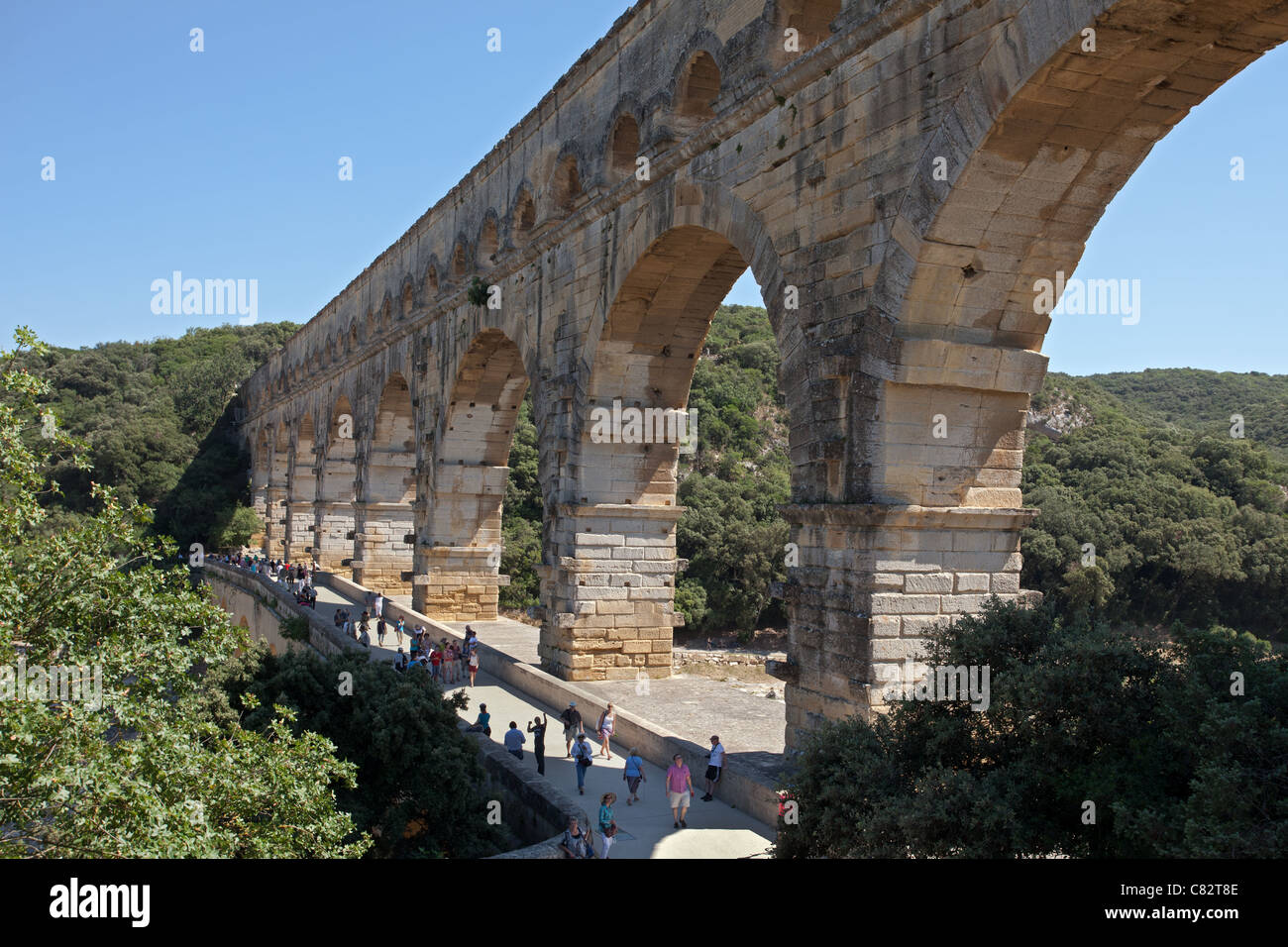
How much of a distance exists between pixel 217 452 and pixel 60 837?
145 feet

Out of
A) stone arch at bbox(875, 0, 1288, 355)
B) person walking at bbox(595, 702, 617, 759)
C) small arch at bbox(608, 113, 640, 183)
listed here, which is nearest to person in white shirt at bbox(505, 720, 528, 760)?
person walking at bbox(595, 702, 617, 759)

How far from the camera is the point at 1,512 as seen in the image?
5816 millimetres

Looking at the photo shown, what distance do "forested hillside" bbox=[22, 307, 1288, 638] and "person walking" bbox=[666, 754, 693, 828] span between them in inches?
466

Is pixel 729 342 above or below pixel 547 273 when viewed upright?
above

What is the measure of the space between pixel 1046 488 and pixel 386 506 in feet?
63.5

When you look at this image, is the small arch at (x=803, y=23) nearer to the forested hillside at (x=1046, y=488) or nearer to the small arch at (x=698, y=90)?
the small arch at (x=698, y=90)

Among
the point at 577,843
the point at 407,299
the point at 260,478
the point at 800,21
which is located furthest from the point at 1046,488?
the point at 260,478

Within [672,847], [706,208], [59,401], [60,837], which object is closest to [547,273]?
[706,208]

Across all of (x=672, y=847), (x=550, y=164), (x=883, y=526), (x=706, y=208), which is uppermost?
(x=550, y=164)

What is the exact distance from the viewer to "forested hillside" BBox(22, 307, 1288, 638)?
28453mm

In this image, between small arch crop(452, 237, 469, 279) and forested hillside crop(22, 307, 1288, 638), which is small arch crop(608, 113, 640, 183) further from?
forested hillside crop(22, 307, 1288, 638)
